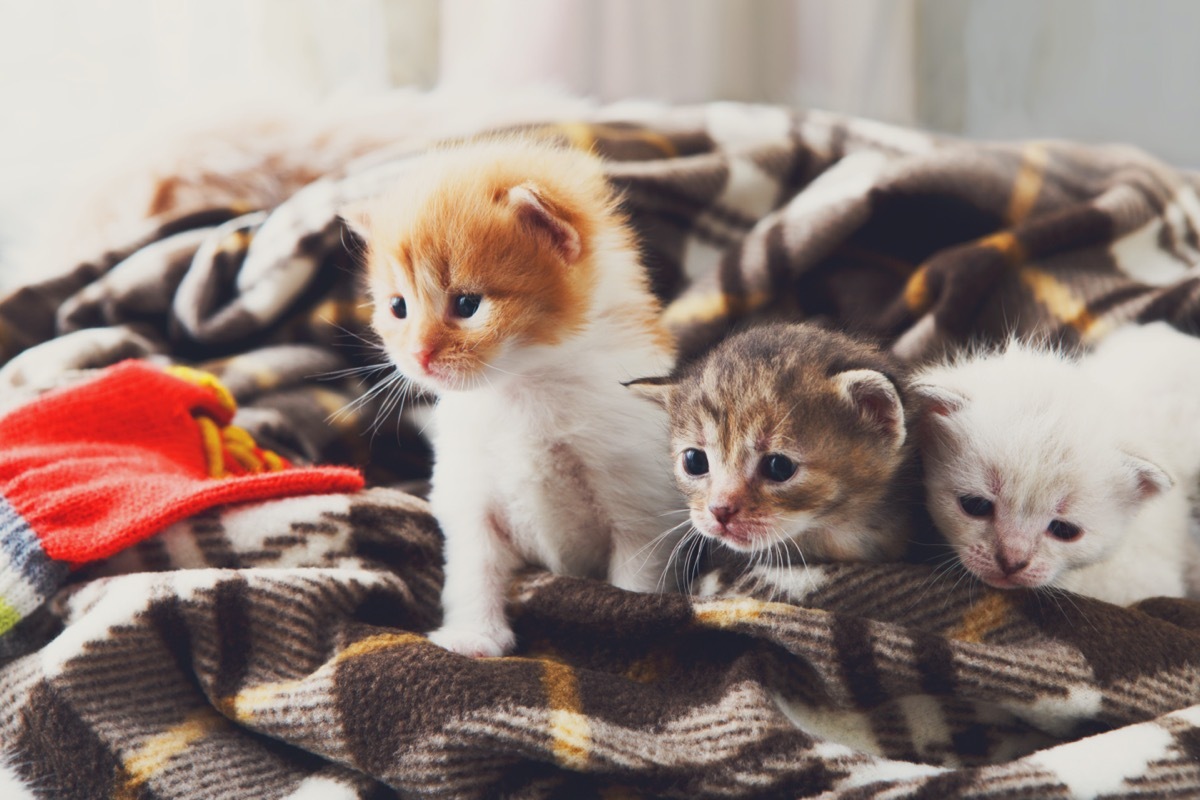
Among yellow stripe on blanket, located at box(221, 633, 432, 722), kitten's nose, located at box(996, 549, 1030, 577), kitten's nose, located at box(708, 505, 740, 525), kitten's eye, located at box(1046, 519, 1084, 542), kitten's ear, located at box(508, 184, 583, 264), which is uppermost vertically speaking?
kitten's ear, located at box(508, 184, 583, 264)

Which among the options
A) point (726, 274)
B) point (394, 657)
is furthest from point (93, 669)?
point (726, 274)

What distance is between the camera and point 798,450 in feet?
3.20

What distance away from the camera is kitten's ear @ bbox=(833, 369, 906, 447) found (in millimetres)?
956

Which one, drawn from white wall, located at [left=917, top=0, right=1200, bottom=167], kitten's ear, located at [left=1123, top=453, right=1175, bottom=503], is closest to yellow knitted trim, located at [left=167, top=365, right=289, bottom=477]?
kitten's ear, located at [left=1123, top=453, right=1175, bottom=503]

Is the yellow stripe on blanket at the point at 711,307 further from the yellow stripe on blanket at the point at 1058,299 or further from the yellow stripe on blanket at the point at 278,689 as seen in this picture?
the yellow stripe on blanket at the point at 278,689

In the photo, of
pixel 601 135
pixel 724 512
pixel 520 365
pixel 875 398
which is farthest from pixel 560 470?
pixel 601 135

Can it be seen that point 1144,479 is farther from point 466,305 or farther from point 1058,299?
point 466,305

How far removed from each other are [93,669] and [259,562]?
0.22m

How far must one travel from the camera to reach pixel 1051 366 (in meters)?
1.14

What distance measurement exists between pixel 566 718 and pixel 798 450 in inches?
13.6

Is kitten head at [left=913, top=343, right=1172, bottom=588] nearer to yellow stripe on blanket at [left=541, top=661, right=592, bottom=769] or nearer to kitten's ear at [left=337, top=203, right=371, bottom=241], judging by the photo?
yellow stripe on blanket at [left=541, top=661, right=592, bottom=769]

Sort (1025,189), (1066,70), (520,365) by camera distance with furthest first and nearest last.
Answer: (1066,70), (1025,189), (520,365)

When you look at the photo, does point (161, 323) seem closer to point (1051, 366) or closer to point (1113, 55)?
point (1051, 366)

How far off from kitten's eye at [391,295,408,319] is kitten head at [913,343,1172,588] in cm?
59
